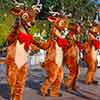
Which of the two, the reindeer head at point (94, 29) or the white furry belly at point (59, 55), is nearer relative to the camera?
the white furry belly at point (59, 55)

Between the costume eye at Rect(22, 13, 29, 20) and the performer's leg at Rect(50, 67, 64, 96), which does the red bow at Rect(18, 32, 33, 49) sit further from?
the performer's leg at Rect(50, 67, 64, 96)

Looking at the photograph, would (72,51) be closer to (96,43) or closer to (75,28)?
(75,28)

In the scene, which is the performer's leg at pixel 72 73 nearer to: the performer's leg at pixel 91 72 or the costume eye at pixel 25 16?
the performer's leg at pixel 91 72

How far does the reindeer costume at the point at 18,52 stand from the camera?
8.38m

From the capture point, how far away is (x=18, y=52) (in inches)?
331

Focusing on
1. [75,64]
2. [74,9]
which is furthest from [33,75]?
[74,9]

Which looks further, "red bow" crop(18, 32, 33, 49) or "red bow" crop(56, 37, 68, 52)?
"red bow" crop(56, 37, 68, 52)

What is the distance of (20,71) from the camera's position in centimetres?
838

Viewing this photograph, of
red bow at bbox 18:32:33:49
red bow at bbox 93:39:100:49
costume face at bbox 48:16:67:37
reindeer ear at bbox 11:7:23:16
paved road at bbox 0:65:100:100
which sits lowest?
paved road at bbox 0:65:100:100

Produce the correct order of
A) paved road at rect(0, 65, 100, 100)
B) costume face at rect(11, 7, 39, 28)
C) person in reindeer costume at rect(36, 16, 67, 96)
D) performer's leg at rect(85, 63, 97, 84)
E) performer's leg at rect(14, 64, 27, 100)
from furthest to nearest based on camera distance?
performer's leg at rect(85, 63, 97, 84), paved road at rect(0, 65, 100, 100), person in reindeer costume at rect(36, 16, 67, 96), costume face at rect(11, 7, 39, 28), performer's leg at rect(14, 64, 27, 100)

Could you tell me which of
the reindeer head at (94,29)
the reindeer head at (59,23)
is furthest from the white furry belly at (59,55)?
the reindeer head at (94,29)

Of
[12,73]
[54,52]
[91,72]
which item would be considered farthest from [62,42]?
[91,72]

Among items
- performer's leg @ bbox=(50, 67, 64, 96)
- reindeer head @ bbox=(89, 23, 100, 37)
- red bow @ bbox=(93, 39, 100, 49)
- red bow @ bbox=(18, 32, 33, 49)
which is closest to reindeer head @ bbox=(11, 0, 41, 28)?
red bow @ bbox=(18, 32, 33, 49)

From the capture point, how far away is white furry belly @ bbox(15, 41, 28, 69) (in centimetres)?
838
